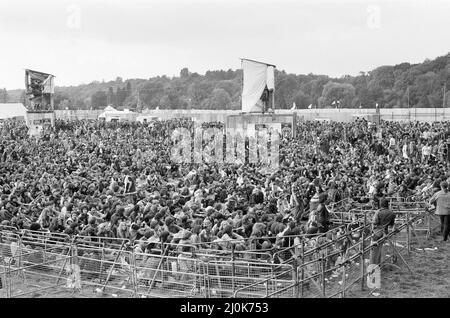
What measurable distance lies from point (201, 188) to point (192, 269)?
850cm

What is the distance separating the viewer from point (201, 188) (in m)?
19.5

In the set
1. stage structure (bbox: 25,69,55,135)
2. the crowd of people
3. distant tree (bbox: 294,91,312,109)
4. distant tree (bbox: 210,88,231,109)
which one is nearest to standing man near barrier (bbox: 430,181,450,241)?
the crowd of people

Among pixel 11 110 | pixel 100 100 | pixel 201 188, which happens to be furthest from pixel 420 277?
pixel 100 100

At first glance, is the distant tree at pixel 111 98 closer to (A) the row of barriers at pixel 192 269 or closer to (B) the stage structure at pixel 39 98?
(B) the stage structure at pixel 39 98

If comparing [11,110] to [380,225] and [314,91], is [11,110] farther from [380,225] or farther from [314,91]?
[380,225]

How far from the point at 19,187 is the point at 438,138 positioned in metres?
24.6

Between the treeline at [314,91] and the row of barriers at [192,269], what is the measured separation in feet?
266

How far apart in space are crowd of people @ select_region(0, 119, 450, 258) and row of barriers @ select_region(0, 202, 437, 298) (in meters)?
0.45

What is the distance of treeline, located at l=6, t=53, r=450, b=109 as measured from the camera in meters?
101

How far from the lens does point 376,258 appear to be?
38.0 feet

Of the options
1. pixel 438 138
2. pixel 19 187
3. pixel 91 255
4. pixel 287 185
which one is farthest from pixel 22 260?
pixel 438 138

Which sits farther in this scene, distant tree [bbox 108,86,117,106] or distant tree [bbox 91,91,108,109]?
distant tree [bbox 91,91,108,109]

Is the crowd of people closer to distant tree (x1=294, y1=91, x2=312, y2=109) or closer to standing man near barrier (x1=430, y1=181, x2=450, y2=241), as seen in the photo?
standing man near barrier (x1=430, y1=181, x2=450, y2=241)
